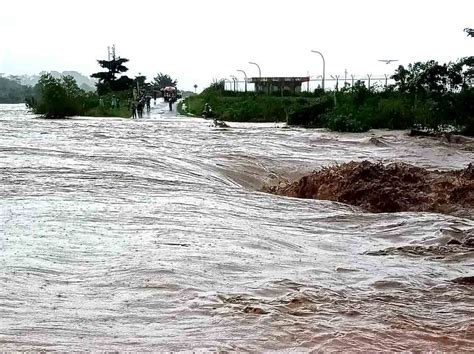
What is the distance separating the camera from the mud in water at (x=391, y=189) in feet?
33.4

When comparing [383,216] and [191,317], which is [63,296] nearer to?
[191,317]

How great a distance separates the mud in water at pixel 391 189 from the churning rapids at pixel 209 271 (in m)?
0.73

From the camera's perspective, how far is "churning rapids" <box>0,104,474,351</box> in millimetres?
4605

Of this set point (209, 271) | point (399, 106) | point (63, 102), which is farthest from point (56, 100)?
point (209, 271)

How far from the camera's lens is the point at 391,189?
34.9 feet

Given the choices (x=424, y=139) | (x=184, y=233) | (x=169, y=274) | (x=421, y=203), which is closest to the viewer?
(x=169, y=274)

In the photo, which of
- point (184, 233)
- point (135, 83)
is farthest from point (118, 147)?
point (135, 83)

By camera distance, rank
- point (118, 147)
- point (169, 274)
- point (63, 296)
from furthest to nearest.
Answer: point (118, 147) → point (169, 274) → point (63, 296)

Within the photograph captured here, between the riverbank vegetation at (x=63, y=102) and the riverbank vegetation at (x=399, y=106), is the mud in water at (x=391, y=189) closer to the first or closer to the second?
the riverbank vegetation at (x=399, y=106)

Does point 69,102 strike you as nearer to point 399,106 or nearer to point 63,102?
point 63,102

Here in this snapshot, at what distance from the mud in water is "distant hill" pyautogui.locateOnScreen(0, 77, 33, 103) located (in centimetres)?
7680

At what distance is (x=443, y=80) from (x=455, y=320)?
2336cm

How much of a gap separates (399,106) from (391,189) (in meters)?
19.5

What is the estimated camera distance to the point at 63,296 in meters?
5.26
